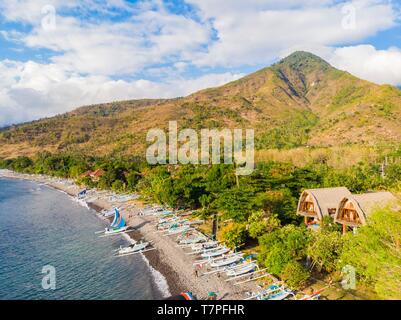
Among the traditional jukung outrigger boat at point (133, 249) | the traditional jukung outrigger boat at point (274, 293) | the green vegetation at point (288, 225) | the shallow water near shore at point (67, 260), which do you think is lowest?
the shallow water near shore at point (67, 260)

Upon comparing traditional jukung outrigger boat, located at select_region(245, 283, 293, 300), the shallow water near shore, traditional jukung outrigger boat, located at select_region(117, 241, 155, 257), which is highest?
traditional jukung outrigger boat, located at select_region(245, 283, 293, 300)

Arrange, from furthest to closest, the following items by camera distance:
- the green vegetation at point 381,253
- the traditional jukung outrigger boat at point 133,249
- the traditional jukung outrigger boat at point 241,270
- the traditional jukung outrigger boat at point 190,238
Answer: the traditional jukung outrigger boat at point 190,238
the traditional jukung outrigger boat at point 133,249
the traditional jukung outrigger boat at point 241,270
the green vegetation at point 381,253

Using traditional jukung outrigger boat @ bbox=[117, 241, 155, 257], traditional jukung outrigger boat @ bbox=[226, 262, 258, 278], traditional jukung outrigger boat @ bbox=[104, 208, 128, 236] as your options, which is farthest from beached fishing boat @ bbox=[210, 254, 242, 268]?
traditional jukung outrigger boat @ bbox=[104, 208, 128, 236]

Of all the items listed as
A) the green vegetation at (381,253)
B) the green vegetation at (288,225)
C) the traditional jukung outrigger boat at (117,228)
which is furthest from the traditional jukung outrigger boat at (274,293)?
the traditional jukung outrigger boat at (117,228)

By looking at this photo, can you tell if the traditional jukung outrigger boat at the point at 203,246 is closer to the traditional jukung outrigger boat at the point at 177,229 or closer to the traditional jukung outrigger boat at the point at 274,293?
the traditional jukung outrigger boat at the point at 177,229

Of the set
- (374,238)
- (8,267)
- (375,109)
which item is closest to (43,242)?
(8,267)

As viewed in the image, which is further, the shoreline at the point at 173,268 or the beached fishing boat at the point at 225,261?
the beached fishing boat at the point at 225,261

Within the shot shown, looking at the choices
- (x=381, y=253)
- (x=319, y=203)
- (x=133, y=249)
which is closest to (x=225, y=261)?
(x=133, y=249)

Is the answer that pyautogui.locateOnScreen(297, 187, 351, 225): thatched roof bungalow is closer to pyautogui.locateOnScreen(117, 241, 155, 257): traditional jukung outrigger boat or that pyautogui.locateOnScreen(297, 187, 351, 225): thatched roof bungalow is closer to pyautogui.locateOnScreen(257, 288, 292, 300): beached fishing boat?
pyautogui.locateOnScreen(257, 288, 292, 300): beached fishing boat
